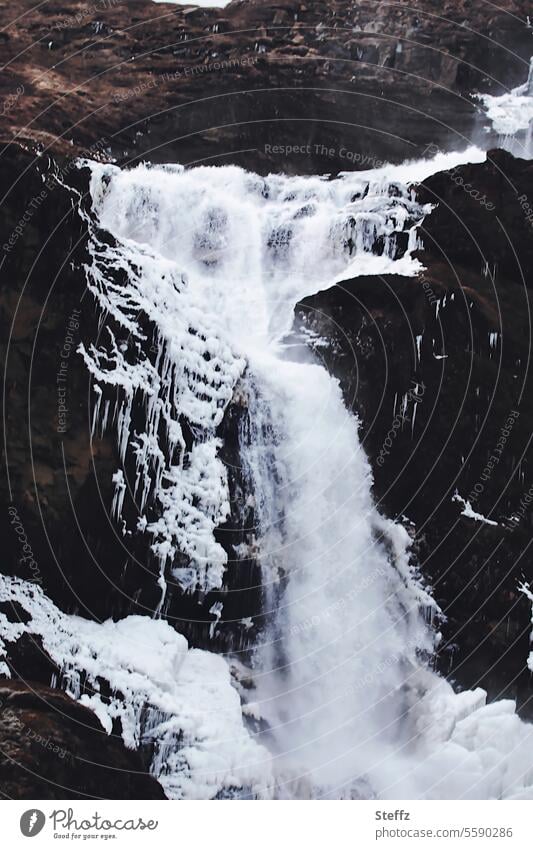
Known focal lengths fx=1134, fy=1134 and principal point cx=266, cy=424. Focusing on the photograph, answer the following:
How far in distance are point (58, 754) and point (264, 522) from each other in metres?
2.73

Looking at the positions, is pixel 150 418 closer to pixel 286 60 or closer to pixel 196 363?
pixel 196 363

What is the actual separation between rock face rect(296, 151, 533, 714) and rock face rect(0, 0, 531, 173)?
999 mm

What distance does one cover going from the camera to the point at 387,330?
10.8 meters

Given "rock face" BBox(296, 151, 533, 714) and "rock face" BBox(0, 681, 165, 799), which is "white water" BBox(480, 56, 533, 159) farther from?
"rock face" BBox(0, 681, 165, 799)

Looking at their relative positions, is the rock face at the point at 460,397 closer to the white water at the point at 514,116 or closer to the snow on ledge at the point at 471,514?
the snow on ledge at the point at 471,514

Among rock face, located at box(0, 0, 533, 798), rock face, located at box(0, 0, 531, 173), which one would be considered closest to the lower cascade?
rock face, located at box(0, 0, 533, 798)

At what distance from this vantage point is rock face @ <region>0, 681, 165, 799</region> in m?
8.95

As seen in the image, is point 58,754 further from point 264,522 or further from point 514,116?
point 514,116

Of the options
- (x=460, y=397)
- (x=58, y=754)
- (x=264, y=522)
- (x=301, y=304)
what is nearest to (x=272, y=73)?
(x=301, y=304)

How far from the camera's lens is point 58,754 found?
9039 mm

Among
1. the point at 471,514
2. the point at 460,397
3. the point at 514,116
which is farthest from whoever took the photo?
the point at 514,116

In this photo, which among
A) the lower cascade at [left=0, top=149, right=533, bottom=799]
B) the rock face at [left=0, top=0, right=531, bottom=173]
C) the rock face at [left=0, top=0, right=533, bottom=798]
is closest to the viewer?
the lower cascade at [left=0, top=149, right=533, bottom=799]

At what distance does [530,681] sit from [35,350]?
17.5 feet

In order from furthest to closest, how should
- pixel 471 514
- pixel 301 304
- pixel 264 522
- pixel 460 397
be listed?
pixel 301 304 < pixel 460 397 < pixel 471 514 < pixel 264 522
